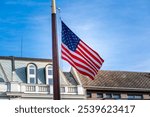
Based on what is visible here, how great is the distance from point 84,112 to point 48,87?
26.4 meters

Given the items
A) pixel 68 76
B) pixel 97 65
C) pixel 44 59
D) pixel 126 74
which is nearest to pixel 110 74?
pixel 126 74

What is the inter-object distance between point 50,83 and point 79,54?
813 inches

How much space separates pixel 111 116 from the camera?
6801 mm

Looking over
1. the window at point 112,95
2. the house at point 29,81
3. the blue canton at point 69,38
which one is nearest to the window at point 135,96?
the window at point 112,95

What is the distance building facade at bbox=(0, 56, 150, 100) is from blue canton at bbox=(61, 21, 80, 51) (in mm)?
18003

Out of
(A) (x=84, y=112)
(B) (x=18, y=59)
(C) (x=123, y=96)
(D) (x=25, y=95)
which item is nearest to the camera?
(A) (x=84, y=112)

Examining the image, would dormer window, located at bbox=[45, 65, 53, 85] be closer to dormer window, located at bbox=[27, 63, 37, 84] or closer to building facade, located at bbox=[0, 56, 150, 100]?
building facade, located at bbox=[0, 56, 150, 100]

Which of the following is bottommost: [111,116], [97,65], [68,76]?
[111,116]

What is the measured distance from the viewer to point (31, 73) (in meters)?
34.4

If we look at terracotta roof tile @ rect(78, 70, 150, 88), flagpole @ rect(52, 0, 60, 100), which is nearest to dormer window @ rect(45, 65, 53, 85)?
terracotta roof tile @ rect(78, 70, 150, 88)

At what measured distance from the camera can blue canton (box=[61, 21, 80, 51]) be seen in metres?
13.8

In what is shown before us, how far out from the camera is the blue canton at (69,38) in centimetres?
1380

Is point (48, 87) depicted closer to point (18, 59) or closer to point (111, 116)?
point (18, 59)

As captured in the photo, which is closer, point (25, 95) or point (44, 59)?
point (25, 95)
